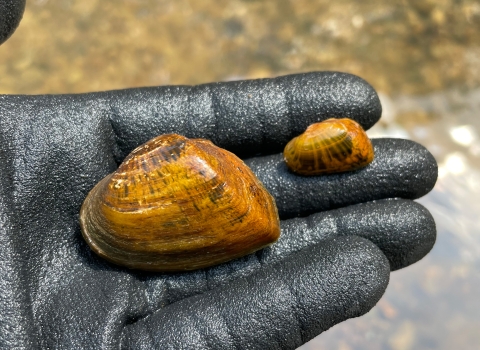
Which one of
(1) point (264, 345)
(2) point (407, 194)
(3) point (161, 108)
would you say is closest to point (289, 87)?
(3) point (161, 108)

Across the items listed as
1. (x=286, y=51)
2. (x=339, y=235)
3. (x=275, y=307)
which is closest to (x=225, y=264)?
(x=275, y=307)

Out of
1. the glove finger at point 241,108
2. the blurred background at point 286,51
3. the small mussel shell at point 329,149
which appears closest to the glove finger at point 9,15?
the glove finger at point 241,108

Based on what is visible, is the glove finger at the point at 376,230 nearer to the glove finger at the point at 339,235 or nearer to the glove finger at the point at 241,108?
the glove finger at the point at 339,235

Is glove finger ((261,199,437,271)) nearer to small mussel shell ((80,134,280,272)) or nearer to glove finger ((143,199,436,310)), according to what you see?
glove finger ((143,199,436,310))

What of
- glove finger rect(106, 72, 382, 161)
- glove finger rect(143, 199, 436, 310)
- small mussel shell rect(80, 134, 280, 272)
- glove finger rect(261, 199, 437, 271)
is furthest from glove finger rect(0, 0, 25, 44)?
glove finger rect(261, 199, 437, 271)

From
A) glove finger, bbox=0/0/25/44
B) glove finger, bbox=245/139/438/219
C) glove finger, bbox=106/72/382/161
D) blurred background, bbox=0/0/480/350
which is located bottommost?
blurred background, bbox=0/0/480/350

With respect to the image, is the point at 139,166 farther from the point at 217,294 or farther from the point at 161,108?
the point at 217,294
